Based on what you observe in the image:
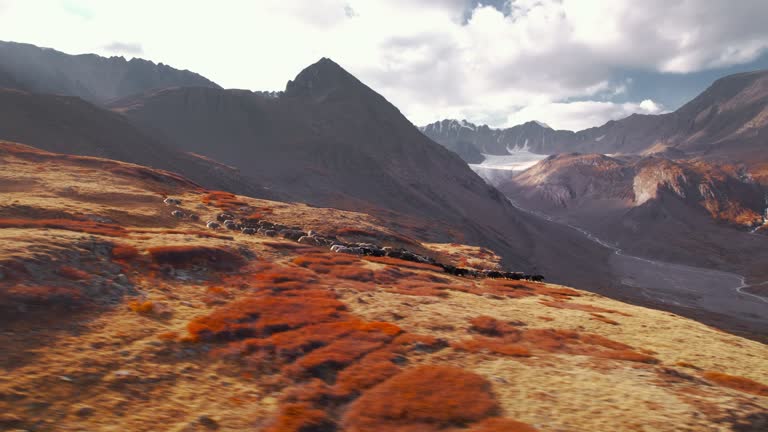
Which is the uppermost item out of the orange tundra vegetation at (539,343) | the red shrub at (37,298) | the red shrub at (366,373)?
the red shrub at (37,298)

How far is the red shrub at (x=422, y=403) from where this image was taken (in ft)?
46.8

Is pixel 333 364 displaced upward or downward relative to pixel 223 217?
downward

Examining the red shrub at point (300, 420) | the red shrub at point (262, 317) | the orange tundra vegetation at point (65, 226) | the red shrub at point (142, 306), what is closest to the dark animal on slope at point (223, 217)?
the orange tundra vegetation at point (65, 226)

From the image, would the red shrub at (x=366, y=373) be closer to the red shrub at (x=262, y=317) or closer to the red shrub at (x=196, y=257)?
the red shrub at (x=262, y=317)

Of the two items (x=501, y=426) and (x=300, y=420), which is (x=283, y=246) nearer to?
(x=300, y=420)

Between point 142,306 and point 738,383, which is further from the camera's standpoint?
point 142,306

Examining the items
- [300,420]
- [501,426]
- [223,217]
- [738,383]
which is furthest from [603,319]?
[223,217]

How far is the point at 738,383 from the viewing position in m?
21.1

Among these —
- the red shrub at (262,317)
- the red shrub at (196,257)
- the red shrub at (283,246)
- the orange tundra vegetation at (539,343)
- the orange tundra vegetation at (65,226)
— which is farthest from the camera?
the red shrub at (283,246)

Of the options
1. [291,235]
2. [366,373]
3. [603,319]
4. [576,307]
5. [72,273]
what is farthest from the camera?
[291,235]

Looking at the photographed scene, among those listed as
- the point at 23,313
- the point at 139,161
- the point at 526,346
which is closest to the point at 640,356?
the point at 526,346

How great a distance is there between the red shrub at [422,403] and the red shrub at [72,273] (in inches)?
730

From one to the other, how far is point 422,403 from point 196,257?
2329 cm

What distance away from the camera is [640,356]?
23938mm
